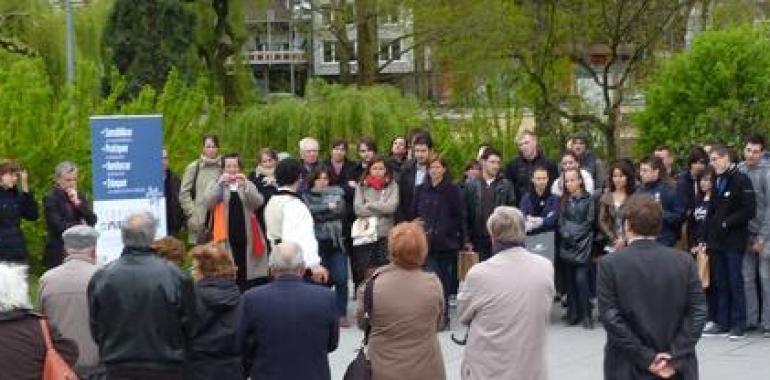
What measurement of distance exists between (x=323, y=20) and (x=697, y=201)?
23.5 m

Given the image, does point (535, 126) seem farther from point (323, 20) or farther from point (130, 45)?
point (323, 20)

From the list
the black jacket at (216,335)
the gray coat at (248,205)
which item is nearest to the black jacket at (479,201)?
the gray coat at (248,205)

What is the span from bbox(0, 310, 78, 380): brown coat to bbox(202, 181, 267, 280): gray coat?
6099mm

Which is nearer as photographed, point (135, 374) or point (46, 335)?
point (46, 335)

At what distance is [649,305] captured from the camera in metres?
7.63

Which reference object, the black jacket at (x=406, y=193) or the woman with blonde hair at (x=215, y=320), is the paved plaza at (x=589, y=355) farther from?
the woman with blonde hair at (x=215, y=320)

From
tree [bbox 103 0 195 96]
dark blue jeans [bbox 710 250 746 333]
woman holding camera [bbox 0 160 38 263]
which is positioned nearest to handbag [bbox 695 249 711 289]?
dark blue jeans [bbox 710 250 746 333]

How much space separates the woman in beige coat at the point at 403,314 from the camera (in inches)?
320

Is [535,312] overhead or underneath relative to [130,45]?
underneath

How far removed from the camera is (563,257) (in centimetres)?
1410

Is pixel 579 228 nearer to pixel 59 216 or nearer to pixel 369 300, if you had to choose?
pixel 59 216

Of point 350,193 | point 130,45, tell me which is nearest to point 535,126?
point 130,45

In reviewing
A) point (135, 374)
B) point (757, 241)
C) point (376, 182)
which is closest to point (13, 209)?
point (376, 182)

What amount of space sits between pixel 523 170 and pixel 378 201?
1.87 metres
